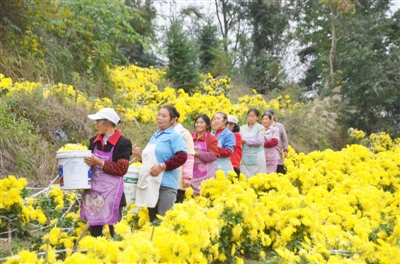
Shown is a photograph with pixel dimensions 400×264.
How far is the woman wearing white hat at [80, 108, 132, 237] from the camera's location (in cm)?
438

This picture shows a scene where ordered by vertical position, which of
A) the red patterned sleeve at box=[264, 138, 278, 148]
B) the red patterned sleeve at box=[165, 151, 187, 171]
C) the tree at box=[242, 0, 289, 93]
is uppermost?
the tree at box=[242, 0, 289, 93]

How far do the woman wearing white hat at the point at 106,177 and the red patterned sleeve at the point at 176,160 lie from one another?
0.42 m

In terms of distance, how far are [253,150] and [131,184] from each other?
3.27m

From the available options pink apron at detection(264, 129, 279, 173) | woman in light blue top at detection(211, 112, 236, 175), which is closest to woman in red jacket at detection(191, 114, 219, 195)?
woman in light blue top at detection(211, 112, 236, 175)

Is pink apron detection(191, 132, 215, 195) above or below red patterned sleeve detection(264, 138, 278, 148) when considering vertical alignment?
below

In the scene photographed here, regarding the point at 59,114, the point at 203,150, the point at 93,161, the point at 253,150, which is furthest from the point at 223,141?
the point at 59,114

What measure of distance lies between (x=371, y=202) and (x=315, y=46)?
20867 millimetres

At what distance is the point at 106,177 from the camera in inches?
173

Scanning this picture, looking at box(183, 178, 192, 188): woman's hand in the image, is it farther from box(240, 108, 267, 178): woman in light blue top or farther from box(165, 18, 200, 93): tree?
box(165, 18, 200, 93): tree

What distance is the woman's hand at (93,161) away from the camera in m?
4.14

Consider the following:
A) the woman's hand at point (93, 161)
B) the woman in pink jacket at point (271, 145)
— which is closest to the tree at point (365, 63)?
the woman in pink jacket at point (271, 145)

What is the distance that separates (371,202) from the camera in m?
6.27

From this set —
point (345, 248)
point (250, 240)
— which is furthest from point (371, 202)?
point (250, 240)

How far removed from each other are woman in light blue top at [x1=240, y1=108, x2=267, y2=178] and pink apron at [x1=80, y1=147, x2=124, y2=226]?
357 cm
